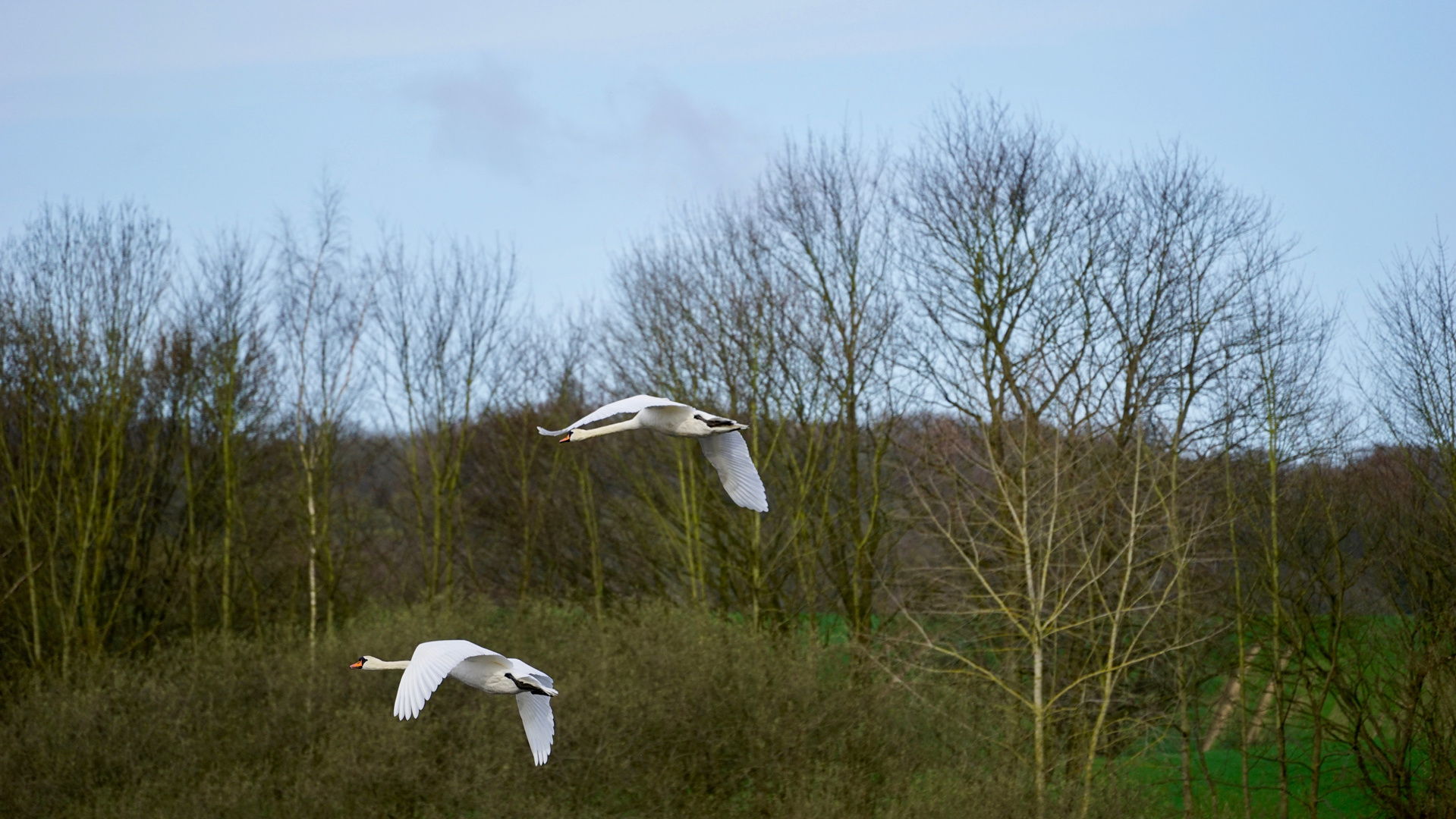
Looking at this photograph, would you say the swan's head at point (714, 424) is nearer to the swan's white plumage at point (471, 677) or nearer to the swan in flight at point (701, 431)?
the swan in flight at point (701, 431)

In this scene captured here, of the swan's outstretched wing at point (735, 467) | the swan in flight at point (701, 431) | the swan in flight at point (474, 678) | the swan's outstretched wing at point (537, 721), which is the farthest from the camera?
the swan's outstretched wing at point (537, 721)

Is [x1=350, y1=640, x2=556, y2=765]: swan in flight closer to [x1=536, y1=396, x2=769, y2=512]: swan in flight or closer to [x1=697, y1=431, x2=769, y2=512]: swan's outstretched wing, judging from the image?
[x1=536, y1=396, x2=769, y2=512]: swan in flight

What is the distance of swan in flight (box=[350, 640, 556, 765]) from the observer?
403cm

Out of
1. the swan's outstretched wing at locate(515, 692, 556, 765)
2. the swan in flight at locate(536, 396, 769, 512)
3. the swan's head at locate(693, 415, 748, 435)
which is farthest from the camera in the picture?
the swan's outstretched wing at locate(515, 692, 556, 765)

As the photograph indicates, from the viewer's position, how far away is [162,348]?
28.8 meters

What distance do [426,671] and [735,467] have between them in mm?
1717

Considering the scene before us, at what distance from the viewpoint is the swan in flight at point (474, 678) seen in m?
4.03

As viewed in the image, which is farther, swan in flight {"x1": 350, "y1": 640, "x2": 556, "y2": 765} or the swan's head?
the swan's head

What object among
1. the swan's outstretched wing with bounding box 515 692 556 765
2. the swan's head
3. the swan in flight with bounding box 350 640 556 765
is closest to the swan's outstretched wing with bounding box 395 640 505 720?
the swan in flight with bounding box 350 640 556 765

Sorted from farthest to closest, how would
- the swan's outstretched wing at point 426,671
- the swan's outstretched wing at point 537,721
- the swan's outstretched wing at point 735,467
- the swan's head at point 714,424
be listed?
the swan's outstretched wing at point 537,721, the swan's outstretched wing at point 735,467, the swan's head at point 714,424, the swan's outstretched wing at point 426,671

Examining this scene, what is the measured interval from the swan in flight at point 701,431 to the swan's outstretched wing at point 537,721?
1356mm

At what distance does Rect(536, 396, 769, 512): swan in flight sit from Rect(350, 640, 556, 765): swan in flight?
0.91m

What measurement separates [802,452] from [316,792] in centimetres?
1138

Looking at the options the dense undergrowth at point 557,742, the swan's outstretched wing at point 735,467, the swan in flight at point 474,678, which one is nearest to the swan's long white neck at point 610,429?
the swan's outstretched wing at point 735,467
